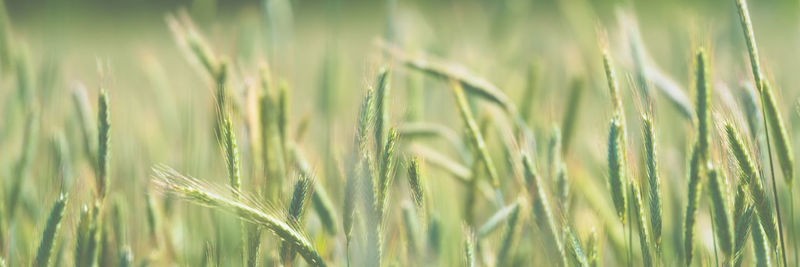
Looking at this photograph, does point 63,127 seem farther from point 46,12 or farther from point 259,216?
point 259,216

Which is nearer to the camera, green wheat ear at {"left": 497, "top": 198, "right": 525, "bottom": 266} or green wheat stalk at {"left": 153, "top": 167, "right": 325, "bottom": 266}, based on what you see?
green wheat stalk at {"left": 153, "top": 167, "right": 325, "bottom": 266}

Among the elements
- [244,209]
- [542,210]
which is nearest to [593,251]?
[542,210]

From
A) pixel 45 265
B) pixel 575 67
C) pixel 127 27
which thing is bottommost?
pixel 45 265

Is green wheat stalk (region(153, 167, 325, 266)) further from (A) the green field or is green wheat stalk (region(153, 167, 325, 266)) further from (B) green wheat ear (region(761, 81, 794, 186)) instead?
(B) green wheat ear (region(761, 81, 794, 186))

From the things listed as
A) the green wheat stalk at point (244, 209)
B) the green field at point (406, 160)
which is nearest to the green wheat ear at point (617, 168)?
the green field at point (406, 160)

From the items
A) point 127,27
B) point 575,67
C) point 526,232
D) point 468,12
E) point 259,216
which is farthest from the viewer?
point 127,27

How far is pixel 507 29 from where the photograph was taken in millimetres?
687

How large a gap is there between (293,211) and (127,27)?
12.7 feet

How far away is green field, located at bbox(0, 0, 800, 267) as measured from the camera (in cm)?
26

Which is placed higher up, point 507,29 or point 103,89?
point 507,29

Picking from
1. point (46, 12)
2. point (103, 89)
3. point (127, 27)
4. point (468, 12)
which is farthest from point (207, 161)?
point (127, 27)

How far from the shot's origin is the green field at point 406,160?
258 millimetres

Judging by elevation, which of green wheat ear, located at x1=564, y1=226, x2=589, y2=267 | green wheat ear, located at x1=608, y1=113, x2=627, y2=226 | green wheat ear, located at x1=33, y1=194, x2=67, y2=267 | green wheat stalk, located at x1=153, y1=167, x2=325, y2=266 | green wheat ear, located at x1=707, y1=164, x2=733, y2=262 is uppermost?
green wheat ear, located at x1=608, y1=113, x2=627, y2=226

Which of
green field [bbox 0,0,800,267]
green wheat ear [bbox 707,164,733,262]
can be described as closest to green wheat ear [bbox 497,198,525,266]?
green field [bbox 0,0,800,267]
